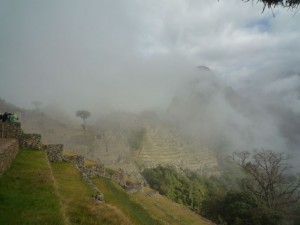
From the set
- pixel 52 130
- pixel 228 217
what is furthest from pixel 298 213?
pixel 52 130

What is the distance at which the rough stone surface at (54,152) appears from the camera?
29.5 m

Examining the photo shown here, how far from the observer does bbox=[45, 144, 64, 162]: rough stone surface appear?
29516mm

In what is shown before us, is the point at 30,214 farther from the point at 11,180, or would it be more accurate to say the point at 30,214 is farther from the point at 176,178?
the point at 176,178

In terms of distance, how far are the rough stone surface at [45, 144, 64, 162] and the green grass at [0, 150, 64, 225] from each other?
8.26 meters

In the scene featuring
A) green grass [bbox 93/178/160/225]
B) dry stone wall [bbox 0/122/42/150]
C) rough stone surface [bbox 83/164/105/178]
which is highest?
dry stone wall [bbox 0/122/42/150]

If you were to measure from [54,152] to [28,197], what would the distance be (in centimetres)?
1603

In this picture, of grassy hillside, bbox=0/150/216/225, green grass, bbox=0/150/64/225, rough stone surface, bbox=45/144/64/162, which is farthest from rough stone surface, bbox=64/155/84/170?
green grass, bbox=0/150/64/225

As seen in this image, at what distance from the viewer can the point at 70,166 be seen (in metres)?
29.2

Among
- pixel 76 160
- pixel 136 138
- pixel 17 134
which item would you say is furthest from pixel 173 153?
pixel 17 134

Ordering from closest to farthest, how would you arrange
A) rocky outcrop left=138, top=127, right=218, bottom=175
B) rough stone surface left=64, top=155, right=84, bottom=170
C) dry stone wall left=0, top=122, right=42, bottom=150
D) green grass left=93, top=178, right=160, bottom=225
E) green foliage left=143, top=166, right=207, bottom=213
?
green grass left=93, top=178, right=160, bottom=225
dry stone wall left=0, top=122, right=42, bottom=150
rough stone surface left=64, top=155, right=84, bottom=170
green foliage left=143, top=166, right=207, bottom=213
rocky outcrop left=138, top=127, right=218, bottom=175

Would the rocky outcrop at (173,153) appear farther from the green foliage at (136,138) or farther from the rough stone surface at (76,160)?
the rough stone surface at (76,160)

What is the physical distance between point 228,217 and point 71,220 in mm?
40612

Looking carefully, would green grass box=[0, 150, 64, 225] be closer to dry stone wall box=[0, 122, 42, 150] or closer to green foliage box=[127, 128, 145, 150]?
dry stone wall box=[0, 122, 42, 150]

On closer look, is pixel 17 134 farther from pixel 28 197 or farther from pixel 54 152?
pixel 28 197
